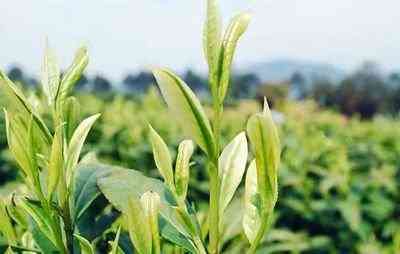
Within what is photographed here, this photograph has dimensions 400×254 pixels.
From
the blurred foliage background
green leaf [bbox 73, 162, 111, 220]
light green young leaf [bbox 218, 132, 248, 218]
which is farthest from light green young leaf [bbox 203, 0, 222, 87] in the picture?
the blurred foliage background

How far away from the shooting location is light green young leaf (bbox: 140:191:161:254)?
27.8 inches

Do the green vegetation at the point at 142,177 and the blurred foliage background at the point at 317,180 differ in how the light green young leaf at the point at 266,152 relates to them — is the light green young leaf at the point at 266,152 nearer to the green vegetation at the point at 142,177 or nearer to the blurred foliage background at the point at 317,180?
the green vegetation at the point at 142,177

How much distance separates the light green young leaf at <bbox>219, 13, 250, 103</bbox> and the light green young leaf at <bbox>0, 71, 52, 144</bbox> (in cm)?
18

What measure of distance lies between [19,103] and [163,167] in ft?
0.52

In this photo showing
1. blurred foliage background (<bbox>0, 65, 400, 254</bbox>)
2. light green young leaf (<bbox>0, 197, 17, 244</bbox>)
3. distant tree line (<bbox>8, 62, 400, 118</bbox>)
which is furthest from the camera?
distant tree line (<bbox>8, 62, 400, 118</bbox>)

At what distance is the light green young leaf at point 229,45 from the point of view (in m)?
0.69

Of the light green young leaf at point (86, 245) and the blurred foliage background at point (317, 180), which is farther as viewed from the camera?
the blurred foliage background at point (317, 180)

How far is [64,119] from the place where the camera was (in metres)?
0.83

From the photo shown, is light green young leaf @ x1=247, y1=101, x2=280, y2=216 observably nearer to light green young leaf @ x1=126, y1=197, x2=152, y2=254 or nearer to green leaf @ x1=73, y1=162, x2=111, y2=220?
light green young leaf @ x1=126, y1=197, x2=152, y2=254

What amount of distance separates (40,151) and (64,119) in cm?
5

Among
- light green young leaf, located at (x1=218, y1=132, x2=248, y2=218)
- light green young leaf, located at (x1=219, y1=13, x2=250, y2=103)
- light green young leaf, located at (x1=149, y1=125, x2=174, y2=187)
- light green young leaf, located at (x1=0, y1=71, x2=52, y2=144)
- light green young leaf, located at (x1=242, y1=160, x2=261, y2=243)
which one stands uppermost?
light green young leaf, located at (x1=219, y1=13, x2=250, y2=103)

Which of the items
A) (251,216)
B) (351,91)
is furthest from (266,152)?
(351,91)

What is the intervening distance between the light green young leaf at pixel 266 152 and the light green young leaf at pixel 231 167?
2.2 inches

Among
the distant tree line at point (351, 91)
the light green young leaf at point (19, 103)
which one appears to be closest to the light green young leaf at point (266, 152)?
the light green young leaf at point (19, 103)
